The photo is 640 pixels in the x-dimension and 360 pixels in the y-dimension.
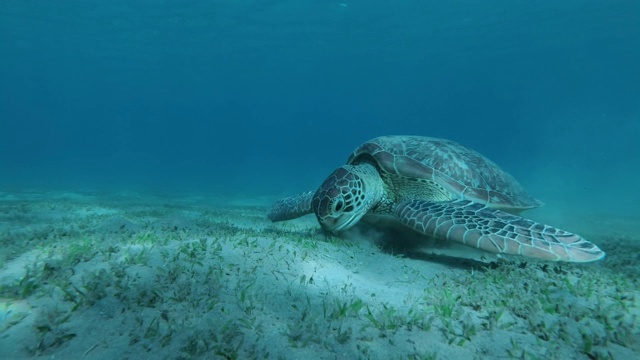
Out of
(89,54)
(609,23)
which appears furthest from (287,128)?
(609,23)

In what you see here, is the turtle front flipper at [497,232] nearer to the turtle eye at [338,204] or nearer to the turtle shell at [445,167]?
the turtle eye at [338,204]

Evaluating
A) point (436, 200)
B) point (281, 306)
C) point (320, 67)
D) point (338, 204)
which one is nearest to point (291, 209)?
point (338, 204)

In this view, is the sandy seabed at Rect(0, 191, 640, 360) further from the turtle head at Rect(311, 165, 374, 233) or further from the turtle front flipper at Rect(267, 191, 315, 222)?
the turtle front flipper at Rect(267, 191, 315, 222)

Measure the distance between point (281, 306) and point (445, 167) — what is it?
384cm

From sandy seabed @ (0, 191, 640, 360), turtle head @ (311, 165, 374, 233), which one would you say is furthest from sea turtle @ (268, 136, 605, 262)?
sandy seabed @ (0, 191, 640, 360)

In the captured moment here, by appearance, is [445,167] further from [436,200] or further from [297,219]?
[297,219]

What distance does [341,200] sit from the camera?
4195mm

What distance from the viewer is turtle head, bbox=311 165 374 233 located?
4172 mm

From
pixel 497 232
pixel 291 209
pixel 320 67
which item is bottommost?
pixel 497 232

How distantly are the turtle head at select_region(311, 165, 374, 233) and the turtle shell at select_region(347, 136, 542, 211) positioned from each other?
3.10 feet

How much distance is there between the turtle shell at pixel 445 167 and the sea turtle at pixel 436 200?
0.01 m

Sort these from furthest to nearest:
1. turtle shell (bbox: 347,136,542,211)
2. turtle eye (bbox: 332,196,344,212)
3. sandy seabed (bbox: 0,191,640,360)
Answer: turtle shell (bbox: 347,136,542,211) → turtle eye (bbox: 332,196,344,212) → sandy seabed (bbox: 0,191,640,360)

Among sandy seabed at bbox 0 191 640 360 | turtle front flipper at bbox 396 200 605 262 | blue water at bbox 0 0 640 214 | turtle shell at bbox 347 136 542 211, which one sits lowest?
sandy seabed at bbox 0 191 640 360

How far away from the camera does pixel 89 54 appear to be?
4309 centimetres
